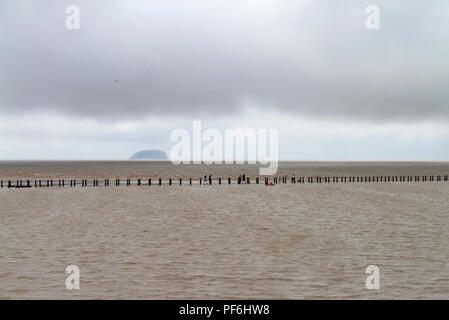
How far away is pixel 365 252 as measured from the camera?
44.1 ft

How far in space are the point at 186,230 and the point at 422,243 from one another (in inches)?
420

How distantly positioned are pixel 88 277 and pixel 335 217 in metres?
15.8

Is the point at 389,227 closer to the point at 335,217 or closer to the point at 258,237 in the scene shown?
the point at 335,217

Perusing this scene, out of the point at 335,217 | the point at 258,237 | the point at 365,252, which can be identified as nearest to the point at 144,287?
the point at 258,237

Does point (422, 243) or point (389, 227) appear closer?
point (422, 243)

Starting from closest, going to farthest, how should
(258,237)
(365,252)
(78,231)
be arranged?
(365,252) < (258,237) < (78,231)
